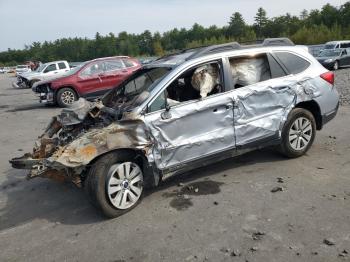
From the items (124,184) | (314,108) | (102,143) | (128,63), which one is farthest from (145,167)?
(128,63)

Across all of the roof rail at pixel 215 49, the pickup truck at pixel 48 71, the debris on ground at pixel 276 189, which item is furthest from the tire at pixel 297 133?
the pickup truck at pixel 48 71

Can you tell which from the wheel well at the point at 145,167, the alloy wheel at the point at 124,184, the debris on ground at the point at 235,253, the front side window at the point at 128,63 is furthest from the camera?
the front side window at the point at 128,63

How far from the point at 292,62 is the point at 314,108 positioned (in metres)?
0.83

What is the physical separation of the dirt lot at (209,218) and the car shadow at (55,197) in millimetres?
Answer: 14

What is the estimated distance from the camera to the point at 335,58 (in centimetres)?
2317

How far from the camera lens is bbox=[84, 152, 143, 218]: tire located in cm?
432

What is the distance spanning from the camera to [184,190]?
510 cm

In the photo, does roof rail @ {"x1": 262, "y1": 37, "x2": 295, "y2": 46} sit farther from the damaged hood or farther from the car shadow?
the damaged hood

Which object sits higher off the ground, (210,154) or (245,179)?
(210,154)

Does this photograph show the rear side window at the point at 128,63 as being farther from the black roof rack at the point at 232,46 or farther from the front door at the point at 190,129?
→ the front door at the point at 190,129

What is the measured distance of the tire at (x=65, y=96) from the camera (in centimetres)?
1445

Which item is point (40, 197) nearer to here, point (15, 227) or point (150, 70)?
point (15, 227)

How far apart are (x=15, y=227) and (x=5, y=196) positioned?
1.19 metres

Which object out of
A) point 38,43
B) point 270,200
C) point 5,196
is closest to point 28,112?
point 5,196
